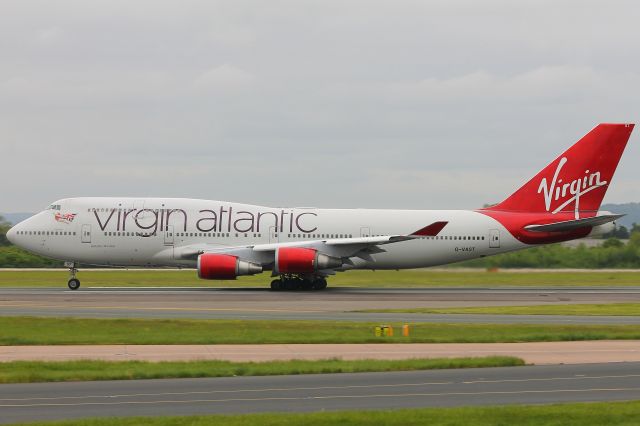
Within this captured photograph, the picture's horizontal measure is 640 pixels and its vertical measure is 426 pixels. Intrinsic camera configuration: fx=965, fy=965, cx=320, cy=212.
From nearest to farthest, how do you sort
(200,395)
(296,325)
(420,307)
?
1. (200,395)
2. (296,325)
3. (420,307)

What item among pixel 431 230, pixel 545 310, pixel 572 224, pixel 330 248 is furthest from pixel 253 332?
pixel 572 224

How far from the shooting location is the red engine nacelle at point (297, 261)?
45.8 meters

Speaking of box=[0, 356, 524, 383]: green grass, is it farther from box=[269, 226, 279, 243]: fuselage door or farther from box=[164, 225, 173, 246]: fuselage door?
box=[269, 226, 279, 243]: fuselage door

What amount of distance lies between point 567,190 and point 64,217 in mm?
25637

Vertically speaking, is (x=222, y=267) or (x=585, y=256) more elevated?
(x=585, y=256)

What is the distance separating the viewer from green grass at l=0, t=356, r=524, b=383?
19.9 metres

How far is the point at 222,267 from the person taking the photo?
45.9 metres

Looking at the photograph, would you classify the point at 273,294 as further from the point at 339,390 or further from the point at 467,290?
the point at 339,390

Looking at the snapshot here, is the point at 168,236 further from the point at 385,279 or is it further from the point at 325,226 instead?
the point at 385,279

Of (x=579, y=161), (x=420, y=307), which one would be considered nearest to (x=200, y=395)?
(x=420, y=307)

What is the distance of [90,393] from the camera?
17.9m

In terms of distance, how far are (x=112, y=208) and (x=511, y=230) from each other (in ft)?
66.6

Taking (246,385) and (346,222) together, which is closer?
(246,385)

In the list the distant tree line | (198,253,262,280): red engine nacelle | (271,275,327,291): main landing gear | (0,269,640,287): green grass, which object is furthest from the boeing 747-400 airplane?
the distant tree line
